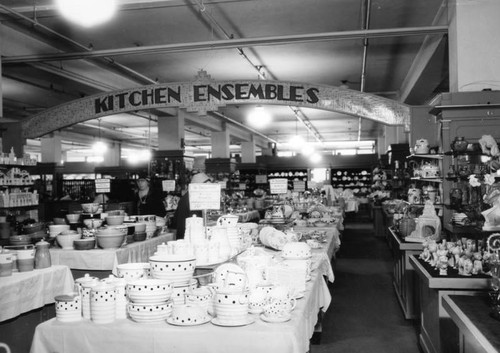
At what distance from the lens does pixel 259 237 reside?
4629 mm

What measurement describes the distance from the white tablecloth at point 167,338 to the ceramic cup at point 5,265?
53.9 inches

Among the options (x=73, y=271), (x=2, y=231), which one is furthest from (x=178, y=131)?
(x=73, y=271)

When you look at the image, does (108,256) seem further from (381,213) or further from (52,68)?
(381,213)

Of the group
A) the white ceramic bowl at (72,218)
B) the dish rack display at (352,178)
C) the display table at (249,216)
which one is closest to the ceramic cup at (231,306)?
the white ceramic bowl at (72,218)

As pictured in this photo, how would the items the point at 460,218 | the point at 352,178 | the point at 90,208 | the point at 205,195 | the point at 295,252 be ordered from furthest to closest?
the point at 352,178 → the point at 90,208 → the point at 460,218 → the point at 205,195 → the point at 295,252

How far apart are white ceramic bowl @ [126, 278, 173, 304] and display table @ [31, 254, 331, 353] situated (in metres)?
0.12

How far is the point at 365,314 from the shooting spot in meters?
5.61

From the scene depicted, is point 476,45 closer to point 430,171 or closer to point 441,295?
point 430,171

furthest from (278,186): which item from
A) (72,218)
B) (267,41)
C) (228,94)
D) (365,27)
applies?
(365,27)

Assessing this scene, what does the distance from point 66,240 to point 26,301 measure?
4.45 feet

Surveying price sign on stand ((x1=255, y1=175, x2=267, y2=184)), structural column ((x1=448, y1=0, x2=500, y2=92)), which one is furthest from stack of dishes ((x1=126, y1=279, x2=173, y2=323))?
price sign on stand ((x1=255, y1=175, x2=267, y2=184))

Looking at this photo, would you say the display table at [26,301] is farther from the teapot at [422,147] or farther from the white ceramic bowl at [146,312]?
the teapot at [422,147]

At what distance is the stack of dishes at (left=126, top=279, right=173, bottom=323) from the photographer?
2.32 metres

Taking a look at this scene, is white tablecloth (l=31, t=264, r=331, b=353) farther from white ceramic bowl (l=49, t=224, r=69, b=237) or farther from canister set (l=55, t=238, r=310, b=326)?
white ceramic bowl (l=49, t=224, r=69, b=237)
